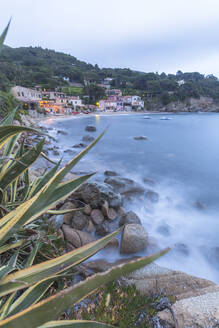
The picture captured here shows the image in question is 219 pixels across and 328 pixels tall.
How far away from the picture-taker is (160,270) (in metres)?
2.53

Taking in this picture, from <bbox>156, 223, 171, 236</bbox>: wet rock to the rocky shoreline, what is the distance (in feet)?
2.20

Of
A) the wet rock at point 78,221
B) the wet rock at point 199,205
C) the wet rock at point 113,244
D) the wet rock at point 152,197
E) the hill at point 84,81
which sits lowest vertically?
the wet rock at point 199,205

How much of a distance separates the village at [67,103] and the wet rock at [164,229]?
101 ft

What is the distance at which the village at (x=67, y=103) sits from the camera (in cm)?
3672

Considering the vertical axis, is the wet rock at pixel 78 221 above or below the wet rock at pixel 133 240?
above

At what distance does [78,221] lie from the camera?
3658mm

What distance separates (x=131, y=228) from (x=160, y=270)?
3.52 feet

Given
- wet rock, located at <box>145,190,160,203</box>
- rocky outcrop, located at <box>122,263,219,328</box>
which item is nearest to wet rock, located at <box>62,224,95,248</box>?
rocky outcrop, located at <box>122,263,219,328</box>

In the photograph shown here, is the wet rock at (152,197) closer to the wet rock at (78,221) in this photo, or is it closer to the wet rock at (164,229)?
the wet rock at (164,229)

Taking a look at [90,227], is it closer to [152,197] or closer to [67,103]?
[152,197]

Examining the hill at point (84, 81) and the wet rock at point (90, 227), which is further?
the hill at point (84, 81)

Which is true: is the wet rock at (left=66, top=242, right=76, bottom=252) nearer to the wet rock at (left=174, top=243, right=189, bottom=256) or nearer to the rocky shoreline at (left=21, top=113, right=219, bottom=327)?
the rocky shoreline at (left=21, top=113, right=219, bottom=327)

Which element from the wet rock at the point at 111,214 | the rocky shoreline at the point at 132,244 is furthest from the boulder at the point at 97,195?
the wet rock at the point at 111,214

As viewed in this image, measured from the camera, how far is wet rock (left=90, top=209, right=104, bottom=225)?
13.0 ft
